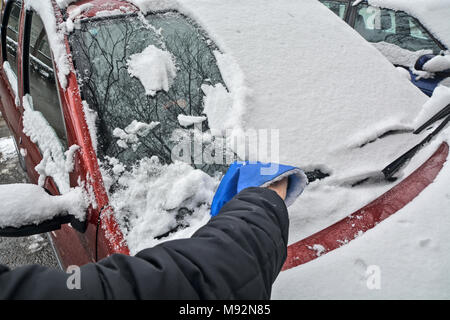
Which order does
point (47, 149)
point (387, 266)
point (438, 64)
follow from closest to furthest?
1. point (387, 266)
2. point (47, 149)
3. point (438, 64)

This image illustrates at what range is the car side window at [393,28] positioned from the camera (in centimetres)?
307

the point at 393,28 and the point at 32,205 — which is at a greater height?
the point at 393,28

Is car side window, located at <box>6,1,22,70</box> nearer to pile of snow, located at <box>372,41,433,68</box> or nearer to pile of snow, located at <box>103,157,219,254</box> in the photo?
pile of snow, located at <box>103,157,219,254</box>

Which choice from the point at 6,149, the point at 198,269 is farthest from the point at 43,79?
the point at 6,149

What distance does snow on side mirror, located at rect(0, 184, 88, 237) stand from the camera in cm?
97

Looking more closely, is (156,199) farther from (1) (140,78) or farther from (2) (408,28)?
(2) (408,28)

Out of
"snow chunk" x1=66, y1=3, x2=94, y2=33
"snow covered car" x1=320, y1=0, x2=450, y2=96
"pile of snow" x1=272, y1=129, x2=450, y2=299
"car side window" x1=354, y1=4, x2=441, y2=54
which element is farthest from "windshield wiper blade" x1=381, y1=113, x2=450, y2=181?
"car side window" x1=354, y1=4, x2=441, y2=54

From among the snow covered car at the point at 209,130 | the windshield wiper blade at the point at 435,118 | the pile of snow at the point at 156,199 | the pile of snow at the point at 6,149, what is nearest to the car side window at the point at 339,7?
the snow covered car at the point at 209,130

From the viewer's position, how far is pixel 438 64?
Result: 8.38 feet

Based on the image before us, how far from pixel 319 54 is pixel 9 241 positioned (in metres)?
2.57

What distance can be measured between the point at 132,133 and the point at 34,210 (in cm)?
42

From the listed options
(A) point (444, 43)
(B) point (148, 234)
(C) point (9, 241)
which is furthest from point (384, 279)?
(A) point (444, 43)

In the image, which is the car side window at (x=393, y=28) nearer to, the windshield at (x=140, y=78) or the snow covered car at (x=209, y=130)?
the snow covered car at (x=209, y=130)

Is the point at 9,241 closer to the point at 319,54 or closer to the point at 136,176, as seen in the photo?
the point at 136,176
